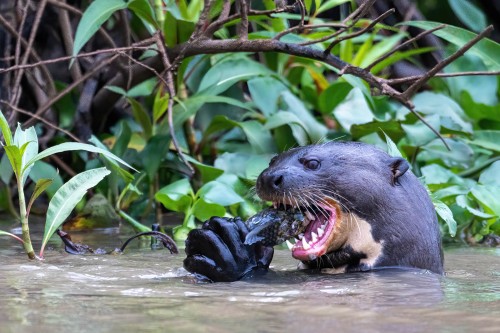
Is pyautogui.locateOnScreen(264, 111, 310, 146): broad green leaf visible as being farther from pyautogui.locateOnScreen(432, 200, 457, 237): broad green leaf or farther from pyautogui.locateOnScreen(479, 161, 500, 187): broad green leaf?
pyautogui.locateOnScreen(432, 200, 457, 237): broad green leaf

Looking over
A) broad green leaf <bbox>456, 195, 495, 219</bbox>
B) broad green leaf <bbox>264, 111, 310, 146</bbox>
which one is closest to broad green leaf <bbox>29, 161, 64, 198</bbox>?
broad green leaf <bbox>264, 111, 310, 146</bbox>

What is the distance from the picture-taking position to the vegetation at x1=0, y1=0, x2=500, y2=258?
4.16m

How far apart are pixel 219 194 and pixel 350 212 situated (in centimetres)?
123

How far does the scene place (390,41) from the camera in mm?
5832

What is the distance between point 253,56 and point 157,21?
1.88 m

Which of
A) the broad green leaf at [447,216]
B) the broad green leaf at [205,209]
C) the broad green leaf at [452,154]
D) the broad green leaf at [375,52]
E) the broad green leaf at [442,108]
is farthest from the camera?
the broad green leaf at [375,52]

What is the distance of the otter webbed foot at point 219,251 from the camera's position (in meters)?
2.75

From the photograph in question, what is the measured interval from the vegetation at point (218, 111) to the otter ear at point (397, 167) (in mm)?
595

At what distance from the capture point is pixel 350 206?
3.00 metres

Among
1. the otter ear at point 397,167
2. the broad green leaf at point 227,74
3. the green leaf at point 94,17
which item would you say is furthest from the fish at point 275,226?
the broad green leaf at point 227,74

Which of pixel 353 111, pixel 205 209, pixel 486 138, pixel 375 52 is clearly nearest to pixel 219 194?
pixel 205 209

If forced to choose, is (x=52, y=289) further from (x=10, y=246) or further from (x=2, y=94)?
(x=2, y=94)

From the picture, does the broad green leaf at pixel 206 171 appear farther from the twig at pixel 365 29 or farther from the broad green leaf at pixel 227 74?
the twig at pixel 365 29

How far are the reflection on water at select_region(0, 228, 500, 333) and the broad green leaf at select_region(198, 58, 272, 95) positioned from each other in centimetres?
177
